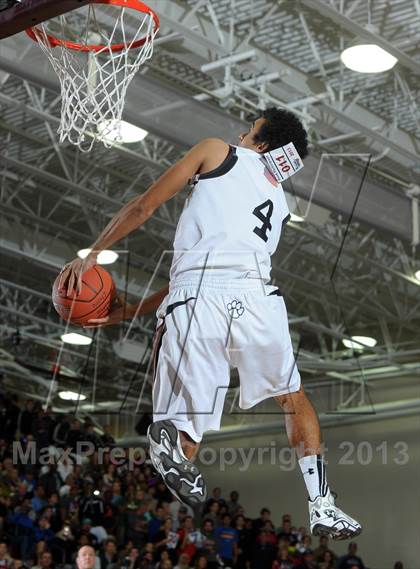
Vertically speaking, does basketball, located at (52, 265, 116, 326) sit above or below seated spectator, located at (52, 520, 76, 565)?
below

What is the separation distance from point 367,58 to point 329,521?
22.1 feet

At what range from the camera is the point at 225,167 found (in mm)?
4766

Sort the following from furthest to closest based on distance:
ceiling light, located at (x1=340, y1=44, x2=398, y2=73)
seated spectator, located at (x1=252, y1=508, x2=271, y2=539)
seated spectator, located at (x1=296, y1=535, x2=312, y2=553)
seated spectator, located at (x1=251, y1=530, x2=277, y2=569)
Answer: seated spectator, located at (x1=252, y1=508, x2=271, y2=539), seated spectator, located at (x1=296, y1=535, x2=312, y2=553), seated spectator, located at (x1=251, y1=530, x2=277, y2=569), ceiling light, located at (x1=340, y1=44, x2=398, y2=73)

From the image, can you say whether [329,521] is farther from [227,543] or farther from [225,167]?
[227,543]

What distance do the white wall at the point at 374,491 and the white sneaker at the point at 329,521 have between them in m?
18.2

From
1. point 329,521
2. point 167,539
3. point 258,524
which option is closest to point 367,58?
point 329,521

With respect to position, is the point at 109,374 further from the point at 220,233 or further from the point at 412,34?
the point at 220,233

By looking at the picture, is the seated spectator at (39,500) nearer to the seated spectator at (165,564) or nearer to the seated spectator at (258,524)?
the seated spectator at (165,564)

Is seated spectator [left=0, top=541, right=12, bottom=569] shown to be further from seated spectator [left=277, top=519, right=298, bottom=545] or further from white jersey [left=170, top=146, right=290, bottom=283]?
white jersey [left=170, top=146, right=290, bottom=283]

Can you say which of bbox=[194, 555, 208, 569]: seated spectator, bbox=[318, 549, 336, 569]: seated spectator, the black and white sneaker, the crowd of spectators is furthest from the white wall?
the black and white sneaker

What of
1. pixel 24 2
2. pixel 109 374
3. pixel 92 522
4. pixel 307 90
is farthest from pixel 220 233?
pixel 109 374

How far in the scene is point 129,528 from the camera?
1730cm

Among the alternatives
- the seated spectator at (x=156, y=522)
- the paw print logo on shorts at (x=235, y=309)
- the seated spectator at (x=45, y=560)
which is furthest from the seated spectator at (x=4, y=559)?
the paw print logo on shorts at (x=235, y=309)

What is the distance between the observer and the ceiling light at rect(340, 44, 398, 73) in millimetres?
10297
